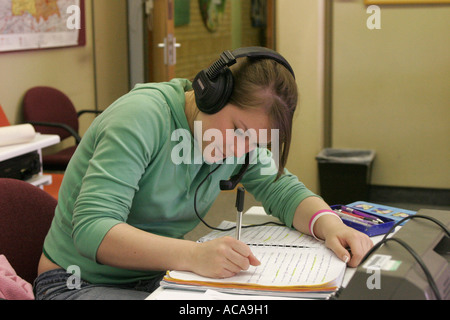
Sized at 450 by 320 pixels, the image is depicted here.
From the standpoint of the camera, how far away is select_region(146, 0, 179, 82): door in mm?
3979

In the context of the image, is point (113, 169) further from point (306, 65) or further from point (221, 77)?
point (306, 65)

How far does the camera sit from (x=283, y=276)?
98 cm

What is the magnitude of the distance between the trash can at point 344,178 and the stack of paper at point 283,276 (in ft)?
8.33

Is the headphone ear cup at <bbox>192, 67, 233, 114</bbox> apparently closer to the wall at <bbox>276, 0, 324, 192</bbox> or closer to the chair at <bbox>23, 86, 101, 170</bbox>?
the chair at <bbox>23, 86, 101, 170</bbox>

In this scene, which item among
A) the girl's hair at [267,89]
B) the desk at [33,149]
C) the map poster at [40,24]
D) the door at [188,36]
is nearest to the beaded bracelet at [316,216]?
the girl's hair at [267,89]

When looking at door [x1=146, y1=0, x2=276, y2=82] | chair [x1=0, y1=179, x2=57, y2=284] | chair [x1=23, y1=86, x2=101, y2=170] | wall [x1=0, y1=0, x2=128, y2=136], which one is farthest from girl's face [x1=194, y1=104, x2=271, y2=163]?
door [x1=146, y1=0, x2=276, y2=82]

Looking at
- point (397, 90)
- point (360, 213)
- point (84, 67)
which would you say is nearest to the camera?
point (360, 213)

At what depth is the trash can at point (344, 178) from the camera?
11.9ft

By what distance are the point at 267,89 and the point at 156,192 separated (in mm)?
323

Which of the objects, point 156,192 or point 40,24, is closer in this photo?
point 156,192

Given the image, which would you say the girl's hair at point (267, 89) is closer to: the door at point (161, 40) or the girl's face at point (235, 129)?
the girl's face at point (235, 129)

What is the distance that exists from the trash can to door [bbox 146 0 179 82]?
4.24 ft

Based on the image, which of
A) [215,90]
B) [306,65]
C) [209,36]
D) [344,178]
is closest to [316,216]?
[215,90]
